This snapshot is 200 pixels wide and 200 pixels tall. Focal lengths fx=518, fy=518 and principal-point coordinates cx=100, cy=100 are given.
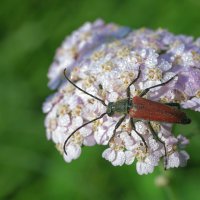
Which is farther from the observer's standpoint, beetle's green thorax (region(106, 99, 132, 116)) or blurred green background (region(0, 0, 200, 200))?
blurred green background (region(0, 0, 200, 200))

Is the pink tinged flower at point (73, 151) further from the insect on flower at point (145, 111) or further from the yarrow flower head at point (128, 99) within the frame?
the insect on flower at point (145, 111)

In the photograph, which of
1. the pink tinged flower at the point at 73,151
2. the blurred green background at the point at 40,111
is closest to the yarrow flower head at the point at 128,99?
the pink tinged flower at the point at 73,151

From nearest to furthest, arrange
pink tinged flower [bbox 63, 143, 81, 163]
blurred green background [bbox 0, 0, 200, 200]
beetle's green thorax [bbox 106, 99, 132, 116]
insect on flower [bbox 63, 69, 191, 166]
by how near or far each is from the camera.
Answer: insect on flower [bbox 63, 69, 191, 166], beetle's green thorax [bbox 106, 99, 132, 116], pink tinged flower [bbox 63, 143, 81, 163], blurred green background [bbox 0, 0, 200, 200]

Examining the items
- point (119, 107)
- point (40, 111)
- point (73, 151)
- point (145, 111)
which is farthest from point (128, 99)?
point (40, 111)

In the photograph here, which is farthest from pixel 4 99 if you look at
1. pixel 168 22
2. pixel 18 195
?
pixel 168 22

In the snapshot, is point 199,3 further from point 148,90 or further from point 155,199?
point 148,90

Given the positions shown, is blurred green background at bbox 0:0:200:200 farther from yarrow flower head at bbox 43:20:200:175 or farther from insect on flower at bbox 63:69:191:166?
insect on flower at bbox 63:69:191:166

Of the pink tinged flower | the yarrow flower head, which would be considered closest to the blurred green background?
the yarrow flower head
